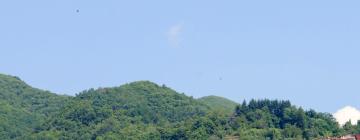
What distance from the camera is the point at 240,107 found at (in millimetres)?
171375

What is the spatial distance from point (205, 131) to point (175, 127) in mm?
8061

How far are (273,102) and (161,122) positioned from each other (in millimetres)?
32162

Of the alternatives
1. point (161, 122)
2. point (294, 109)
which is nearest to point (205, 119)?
point (294, 109)

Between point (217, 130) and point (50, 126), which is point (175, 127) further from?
point (50, 126)

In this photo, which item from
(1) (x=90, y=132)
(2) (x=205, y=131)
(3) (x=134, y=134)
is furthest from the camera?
(1) (x=90, y=132)

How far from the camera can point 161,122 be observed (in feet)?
641

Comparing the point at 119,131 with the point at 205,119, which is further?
the point at 119,131

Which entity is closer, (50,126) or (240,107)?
(240,107)

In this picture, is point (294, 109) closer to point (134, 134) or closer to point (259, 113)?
point (259, 113)

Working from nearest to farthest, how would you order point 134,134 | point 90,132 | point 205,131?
point 205,131, point 134,134, point 90,132

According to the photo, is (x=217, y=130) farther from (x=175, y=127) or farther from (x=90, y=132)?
(x=90, y=132)

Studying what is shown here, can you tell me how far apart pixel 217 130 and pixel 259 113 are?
24.9 feet

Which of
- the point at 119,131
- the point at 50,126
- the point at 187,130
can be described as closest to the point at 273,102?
the point at 187,130

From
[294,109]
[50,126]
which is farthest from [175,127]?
[50,126]
